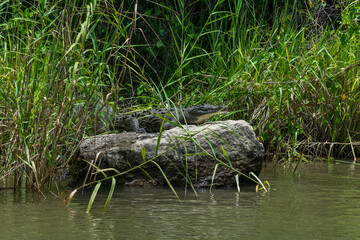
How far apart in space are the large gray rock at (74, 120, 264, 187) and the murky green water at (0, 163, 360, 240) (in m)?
0.20

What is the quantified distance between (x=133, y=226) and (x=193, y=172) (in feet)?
5.21

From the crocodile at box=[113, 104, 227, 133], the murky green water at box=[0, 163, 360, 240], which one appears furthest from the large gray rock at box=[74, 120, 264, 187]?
the crocodile at box=[113, 104, 227, 133]

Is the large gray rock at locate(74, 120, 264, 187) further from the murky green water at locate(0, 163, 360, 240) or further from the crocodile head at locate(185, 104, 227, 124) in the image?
the crocodile head at locate(185, 104, 227, 124)

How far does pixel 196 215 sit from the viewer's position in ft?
11.7

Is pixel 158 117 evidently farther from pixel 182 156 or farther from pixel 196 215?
pixel 196 215

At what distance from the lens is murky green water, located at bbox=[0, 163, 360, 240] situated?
308 centimetres

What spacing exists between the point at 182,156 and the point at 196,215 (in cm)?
121

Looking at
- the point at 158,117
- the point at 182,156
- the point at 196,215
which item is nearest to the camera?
the point at 196,215

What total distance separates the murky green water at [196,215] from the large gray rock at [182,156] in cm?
20

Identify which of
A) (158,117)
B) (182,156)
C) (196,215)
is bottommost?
(196,215)

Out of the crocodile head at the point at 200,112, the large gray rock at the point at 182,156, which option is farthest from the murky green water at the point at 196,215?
the crocodile head at the point at 200,112

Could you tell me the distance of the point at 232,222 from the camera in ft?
11.1

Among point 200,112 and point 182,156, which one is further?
point 200,112

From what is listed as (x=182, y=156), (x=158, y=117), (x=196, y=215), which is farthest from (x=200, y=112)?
(x=196, y=215)
